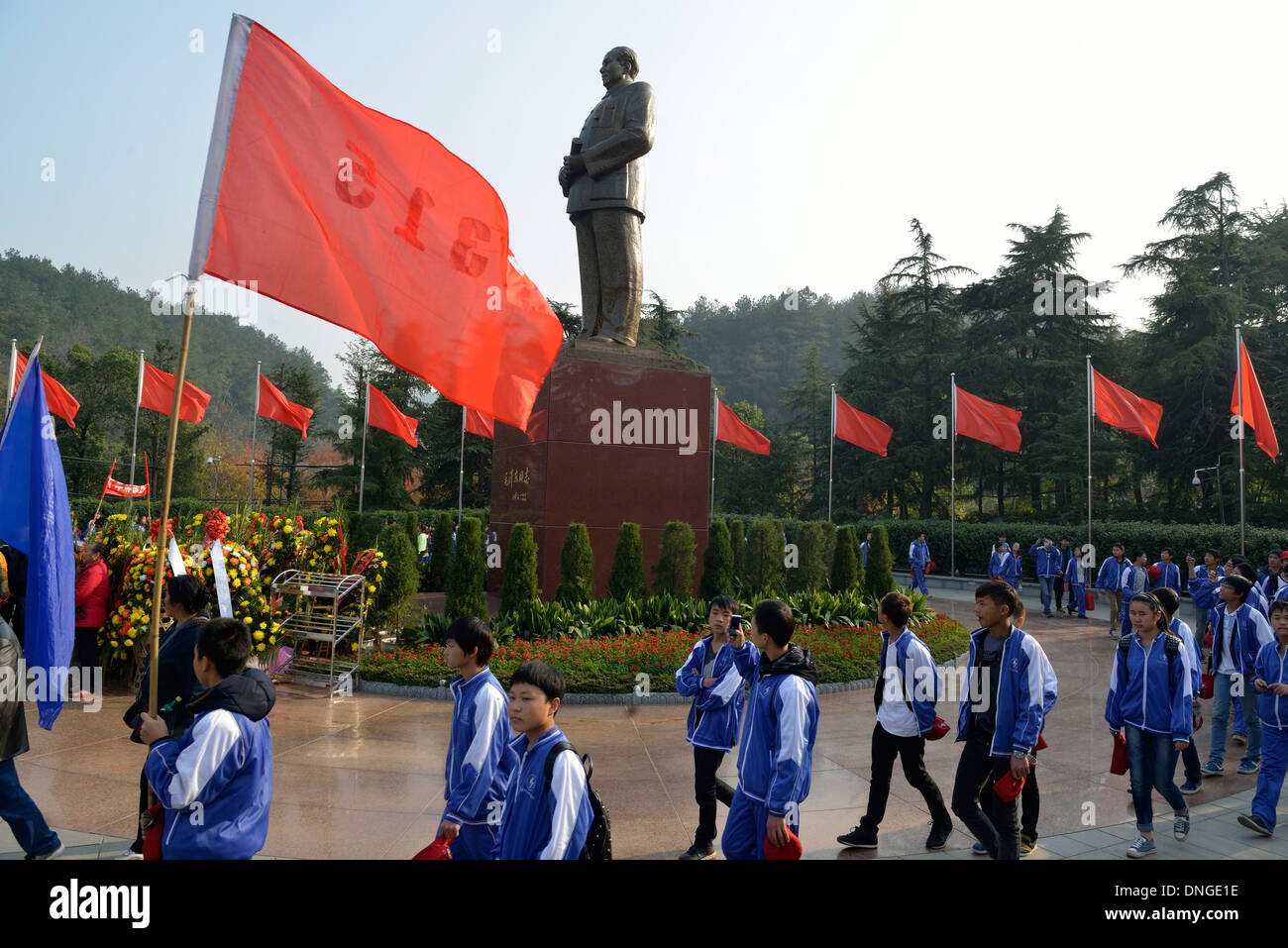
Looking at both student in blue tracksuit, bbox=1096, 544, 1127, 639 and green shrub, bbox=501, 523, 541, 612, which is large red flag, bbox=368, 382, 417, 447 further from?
student in blue tracksuit, bbox=1096, 544, 1127, 639

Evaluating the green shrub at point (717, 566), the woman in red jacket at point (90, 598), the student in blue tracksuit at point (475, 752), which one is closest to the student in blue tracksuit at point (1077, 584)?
the green shrub at point (717, 566)

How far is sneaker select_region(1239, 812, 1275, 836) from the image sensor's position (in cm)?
525

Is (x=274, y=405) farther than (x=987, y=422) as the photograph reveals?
Yes

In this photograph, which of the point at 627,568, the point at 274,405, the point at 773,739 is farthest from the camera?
the point at 274,405

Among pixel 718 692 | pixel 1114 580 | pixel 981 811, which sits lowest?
pixel 981 811

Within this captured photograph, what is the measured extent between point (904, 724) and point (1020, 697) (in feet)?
2.40

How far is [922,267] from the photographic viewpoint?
136 ft

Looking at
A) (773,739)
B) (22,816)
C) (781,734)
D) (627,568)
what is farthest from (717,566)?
(22,816)

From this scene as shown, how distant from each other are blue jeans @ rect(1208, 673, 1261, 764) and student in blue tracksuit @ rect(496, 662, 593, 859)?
21.0 ft

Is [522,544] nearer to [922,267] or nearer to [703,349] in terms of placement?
[922,267]

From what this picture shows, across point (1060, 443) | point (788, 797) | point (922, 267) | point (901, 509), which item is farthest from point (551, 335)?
point (922, 267)

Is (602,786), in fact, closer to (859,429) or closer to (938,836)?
(938,836)

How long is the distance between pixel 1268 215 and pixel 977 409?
24.1 meters

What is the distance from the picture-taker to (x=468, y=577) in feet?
34.0
